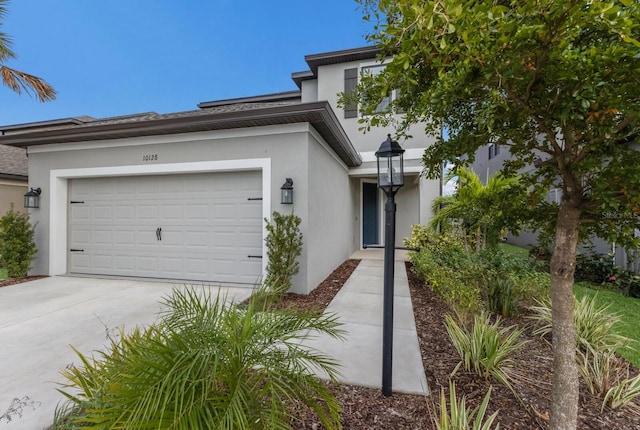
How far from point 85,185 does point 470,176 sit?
8527 millimetres

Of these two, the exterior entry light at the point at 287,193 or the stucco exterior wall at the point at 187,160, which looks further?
the stucco exterior wall at the point at 187,160

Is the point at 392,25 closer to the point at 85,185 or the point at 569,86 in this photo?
the point at 569,86

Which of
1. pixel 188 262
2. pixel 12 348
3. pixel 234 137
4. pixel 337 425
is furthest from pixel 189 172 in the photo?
pixel 337 425

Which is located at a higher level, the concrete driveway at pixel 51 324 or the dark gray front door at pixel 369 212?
the dark gray front door at pixel 369 212

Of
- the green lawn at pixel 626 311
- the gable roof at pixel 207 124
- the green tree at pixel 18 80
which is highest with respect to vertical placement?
the green tree at pixel 18 80

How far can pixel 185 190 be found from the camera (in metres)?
6.21

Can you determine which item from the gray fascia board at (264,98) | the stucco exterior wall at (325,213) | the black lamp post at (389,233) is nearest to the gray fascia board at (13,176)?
the gray fascia board at (264,98)

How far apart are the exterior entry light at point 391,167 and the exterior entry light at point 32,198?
8.03m

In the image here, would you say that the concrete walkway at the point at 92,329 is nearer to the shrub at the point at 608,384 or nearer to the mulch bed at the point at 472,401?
the mulch bed at the point at 472,401

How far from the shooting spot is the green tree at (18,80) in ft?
22.1

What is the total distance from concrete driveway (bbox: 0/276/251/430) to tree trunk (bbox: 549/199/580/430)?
2538 mm

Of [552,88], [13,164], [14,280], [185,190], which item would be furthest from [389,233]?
[13,164]

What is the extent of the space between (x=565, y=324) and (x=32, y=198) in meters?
9.42

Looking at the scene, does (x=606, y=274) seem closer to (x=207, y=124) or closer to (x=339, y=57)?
(x=207, y=124)
